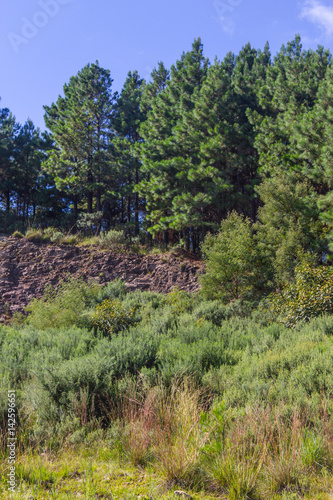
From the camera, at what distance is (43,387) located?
16.2 feet

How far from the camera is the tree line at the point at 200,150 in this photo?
1311cm

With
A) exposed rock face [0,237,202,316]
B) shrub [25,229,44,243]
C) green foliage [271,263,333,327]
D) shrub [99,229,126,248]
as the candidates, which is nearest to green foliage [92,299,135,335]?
exposed rock face [0,237,202,316]

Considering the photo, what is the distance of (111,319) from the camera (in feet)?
34.8

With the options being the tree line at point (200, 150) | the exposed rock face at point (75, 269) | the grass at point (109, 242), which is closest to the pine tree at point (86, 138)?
the tree line at point (200, 150)

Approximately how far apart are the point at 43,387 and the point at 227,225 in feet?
34.7

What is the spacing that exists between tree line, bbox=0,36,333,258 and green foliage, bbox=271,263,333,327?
170 cm

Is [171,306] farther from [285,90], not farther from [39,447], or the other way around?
[285,90]

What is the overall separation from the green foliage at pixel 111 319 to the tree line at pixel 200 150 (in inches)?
232

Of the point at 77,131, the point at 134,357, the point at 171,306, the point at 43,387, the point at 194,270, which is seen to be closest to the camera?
the point at 43,387

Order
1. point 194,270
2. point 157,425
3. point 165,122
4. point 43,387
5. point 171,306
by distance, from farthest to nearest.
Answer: point 165,122, point 194,270, point 171,306, point 43,387, point 157,425

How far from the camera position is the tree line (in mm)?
13109

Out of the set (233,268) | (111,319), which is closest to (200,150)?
(233,268)

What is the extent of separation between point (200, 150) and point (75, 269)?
8.84 m

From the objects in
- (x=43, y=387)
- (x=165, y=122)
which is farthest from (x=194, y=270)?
(x=43, y=387)
